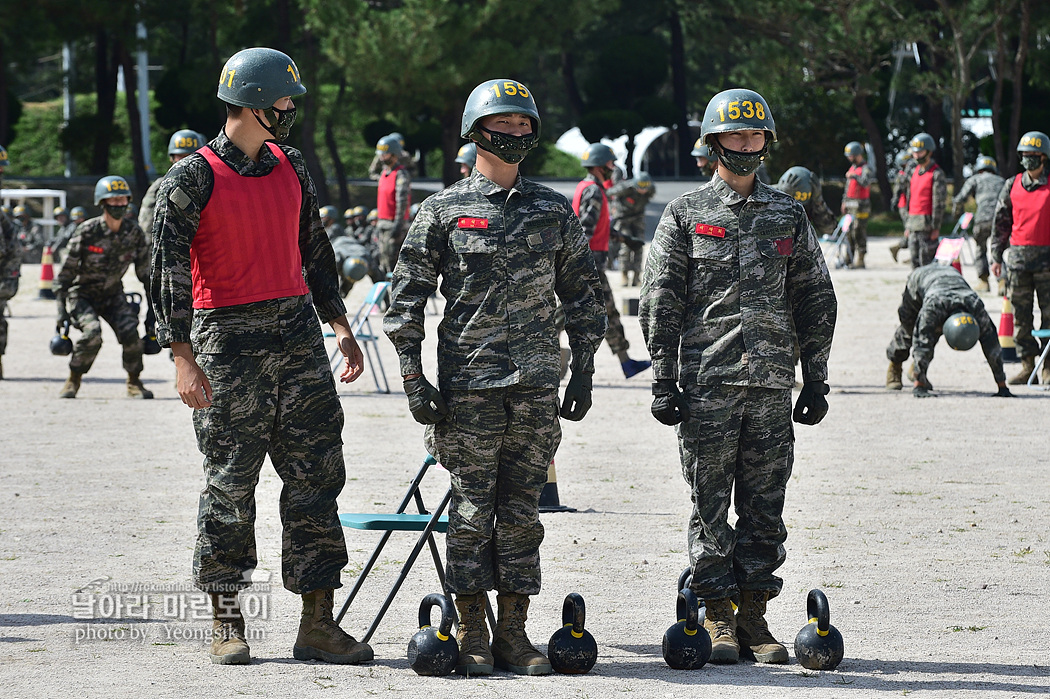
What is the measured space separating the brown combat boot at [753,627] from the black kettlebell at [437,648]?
1135 mm

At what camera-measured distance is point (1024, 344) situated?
1423 centimetres

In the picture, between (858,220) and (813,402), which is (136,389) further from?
(858,220)

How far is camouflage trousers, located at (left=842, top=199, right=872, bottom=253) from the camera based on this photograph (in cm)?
2619

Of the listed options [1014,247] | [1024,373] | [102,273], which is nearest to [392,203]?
[102,273]

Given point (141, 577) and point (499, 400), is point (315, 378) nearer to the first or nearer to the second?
point (499, 400)

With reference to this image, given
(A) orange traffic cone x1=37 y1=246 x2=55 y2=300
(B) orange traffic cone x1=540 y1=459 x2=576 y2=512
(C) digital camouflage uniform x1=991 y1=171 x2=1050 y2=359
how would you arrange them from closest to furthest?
(B) orange traffic cone x1=540 y1=459 x2=576 y2=512 < (C) digital camouflage uniform x1=991 y1=171 x2=1050 y2=359 < (A) orange traffic cone x1=37 y1=246 x2=55 y2=300

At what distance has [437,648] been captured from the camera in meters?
5.33

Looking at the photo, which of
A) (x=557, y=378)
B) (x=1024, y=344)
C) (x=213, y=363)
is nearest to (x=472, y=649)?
(x=557, y=378)

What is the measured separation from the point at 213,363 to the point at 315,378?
1.22ft

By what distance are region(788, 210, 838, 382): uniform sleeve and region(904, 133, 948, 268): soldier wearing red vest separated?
1568cm

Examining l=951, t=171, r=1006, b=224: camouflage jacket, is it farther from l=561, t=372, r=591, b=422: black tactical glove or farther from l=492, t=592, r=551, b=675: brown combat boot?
l=492, t=592, r=551, b=675: brown combat boot

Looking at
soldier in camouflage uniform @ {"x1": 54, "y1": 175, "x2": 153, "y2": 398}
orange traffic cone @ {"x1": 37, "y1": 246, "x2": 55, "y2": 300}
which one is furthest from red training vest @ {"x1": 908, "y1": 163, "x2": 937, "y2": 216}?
orange traffic cone @ {"x1": 37, "y1": 246, "x2": 55, "y2": 300}

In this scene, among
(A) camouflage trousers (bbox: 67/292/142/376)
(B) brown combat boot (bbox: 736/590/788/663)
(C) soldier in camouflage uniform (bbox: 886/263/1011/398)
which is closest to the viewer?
(B) brown combat boot (bbox: 736/590/788/663)

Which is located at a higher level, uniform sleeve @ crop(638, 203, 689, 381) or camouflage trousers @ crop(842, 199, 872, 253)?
uniform sleeve @ crop(638, 203, 689, 381)
